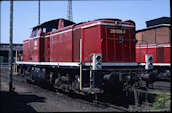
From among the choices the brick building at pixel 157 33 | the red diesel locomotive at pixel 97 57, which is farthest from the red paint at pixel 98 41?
the brick building at pixel 157 33

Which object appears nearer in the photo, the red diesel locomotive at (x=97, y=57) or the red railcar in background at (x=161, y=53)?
the red diesel locomotive at (x=97, y=57)

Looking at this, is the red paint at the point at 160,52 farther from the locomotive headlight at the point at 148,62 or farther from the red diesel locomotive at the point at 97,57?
the red diesel locomotive at the point at 97,57

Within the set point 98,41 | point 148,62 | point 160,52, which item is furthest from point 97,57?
point 160,52

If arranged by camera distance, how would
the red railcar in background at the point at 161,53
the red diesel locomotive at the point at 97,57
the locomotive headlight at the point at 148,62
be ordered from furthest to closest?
the red railcar in background at the point at 161,53, the locomotive headlight at the point at 148,62, the red diesel locomotive at the point at 97,57

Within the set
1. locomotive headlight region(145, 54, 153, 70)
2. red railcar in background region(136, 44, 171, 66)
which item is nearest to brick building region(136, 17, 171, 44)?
red railcar in background region(136, 44, 171, 66)

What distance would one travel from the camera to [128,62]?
8.64 meters

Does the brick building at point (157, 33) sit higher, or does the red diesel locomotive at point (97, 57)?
the brick building at point (157, 33)

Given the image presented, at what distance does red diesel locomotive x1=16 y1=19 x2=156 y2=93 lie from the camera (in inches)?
297

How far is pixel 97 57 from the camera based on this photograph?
751 centimetres

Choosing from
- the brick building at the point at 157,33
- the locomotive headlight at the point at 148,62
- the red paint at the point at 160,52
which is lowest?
the locomotive headlight at the point at 148,62

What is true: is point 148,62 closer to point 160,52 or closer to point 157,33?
point 160,52

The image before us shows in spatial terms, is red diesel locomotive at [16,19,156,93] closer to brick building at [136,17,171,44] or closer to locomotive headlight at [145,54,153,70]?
locomotive headlight at [145,54,153,70]

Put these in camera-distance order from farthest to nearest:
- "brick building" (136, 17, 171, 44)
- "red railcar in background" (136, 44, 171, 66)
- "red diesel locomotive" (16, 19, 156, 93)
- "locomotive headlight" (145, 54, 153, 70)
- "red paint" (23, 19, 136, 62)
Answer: "brick building" (136, 17, 171, 44), "red railcar in background" (136, 44, 171, 66), "locomotive headlight" (145, 54, 153, 70), "red paint" (23, 19, 136, 62), "red diesel locomotive" (16, 19, 156, 93)

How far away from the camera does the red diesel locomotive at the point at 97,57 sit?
7.55m
